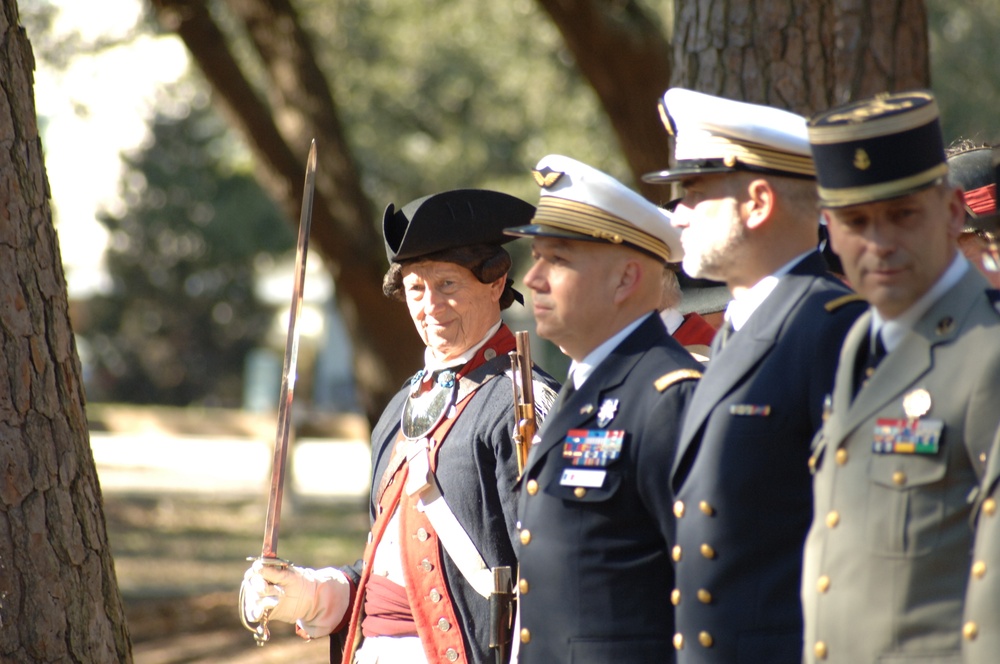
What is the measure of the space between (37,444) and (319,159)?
18.8ft

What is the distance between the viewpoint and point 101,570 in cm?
381

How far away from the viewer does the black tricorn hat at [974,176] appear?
361 cm

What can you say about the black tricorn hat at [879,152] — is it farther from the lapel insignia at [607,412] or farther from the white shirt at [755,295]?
the lapel insignia at [607,412]

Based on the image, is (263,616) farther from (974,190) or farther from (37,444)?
(974,190)

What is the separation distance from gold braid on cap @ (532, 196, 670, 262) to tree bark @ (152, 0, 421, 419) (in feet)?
19.4

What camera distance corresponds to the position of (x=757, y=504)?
257cm

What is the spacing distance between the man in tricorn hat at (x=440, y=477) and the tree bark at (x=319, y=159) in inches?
195

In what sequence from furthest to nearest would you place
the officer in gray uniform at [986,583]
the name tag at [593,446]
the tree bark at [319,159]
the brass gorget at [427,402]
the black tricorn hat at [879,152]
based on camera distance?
1. the tree bark at [319,159]
2. the brass gorget at [427,402]
3. the name tag at [593,446]
4. the black tricorn hat at [879,152]
5. the officer in gray uniform at [986,583]

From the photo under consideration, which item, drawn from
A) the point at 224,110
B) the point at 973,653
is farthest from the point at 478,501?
the point at 224,110

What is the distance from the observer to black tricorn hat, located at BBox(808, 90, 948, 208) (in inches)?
91.3

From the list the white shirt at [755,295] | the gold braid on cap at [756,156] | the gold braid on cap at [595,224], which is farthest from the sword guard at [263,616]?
the gold braid on cap at [756,156]

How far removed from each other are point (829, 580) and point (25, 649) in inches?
88.6

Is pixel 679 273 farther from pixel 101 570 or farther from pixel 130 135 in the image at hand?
pixel 130 135

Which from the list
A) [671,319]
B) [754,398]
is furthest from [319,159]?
[754,398]
